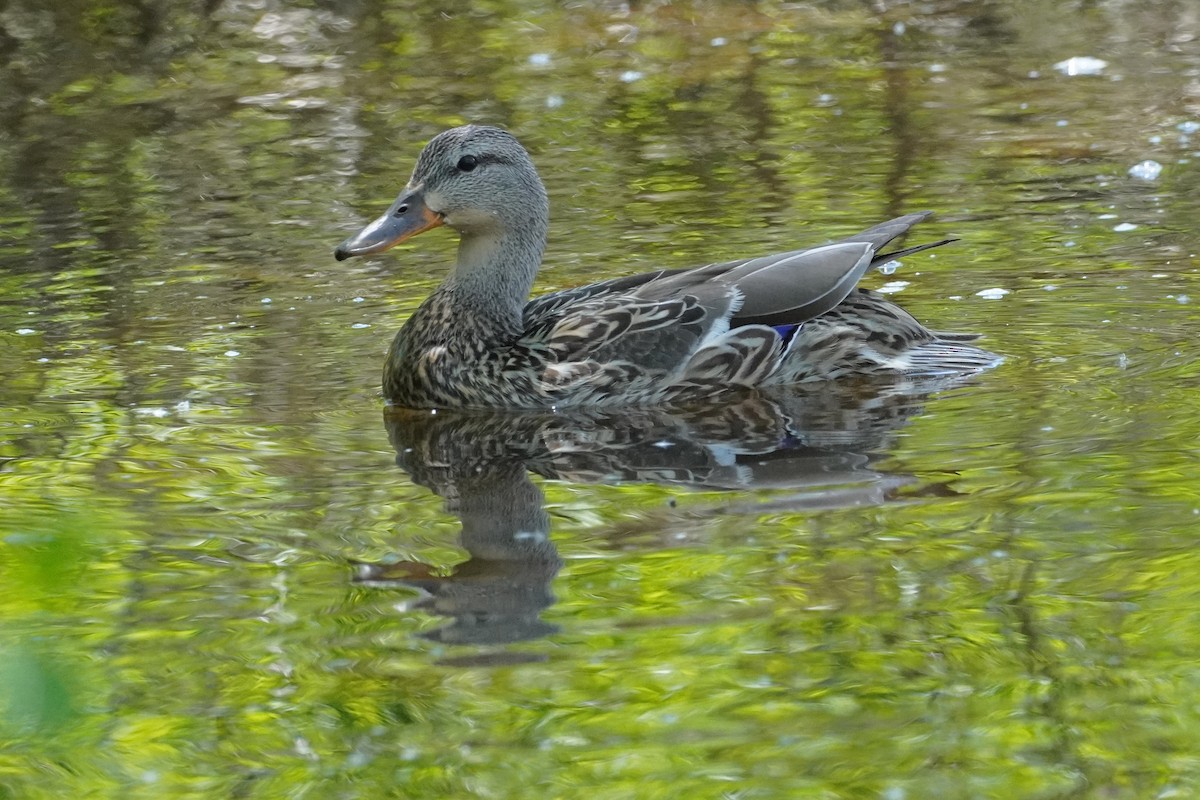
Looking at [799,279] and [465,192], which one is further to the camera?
[465,192]

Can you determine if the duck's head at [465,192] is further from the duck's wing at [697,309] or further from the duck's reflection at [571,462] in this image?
the duck's reflection at [571,462]

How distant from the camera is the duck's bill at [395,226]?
24.3 ft

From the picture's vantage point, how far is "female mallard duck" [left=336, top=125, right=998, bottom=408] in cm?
727

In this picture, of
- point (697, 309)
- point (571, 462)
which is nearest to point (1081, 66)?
point (697, 309)

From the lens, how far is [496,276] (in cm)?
770

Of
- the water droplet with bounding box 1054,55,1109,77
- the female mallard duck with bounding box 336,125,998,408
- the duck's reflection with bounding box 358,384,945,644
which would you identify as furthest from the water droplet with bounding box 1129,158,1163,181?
the duck's reflection with bounding box 358,384,945,644

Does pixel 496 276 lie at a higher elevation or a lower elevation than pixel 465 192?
lower

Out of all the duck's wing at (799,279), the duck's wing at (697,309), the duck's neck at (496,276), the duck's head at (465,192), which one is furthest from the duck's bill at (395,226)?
the duck's wing at (799,279)

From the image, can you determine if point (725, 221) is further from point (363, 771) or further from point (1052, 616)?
point (363, 771)

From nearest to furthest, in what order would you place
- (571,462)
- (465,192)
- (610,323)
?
(571,462) < (610,323) < (465,192)

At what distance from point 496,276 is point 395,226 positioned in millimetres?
503

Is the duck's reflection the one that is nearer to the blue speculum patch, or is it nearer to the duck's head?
the blue speculum patch

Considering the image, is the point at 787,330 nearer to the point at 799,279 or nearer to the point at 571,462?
the point at 799,279

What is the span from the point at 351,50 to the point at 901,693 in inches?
474
